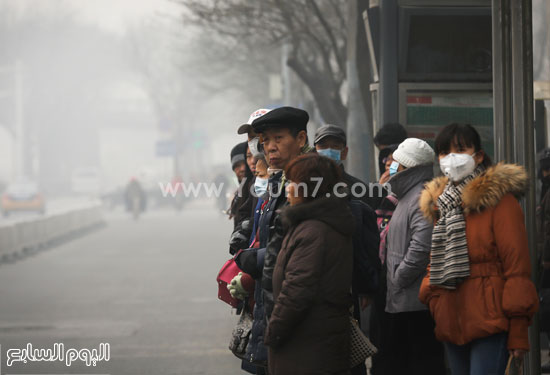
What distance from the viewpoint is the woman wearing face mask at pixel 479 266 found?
14.5 feet

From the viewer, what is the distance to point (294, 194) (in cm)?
439

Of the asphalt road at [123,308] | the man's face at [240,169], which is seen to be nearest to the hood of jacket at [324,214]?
the man's face at [240,169]

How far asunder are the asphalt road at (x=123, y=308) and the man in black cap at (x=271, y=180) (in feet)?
10.9

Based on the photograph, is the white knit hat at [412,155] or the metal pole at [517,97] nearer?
the metal pole at [517,97]

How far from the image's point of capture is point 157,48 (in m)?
74.1

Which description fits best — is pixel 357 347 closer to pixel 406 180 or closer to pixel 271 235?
pixel 271 235

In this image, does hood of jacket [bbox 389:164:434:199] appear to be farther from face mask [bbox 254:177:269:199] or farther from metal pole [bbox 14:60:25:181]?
metal pole [bbox 14:60:25:181]

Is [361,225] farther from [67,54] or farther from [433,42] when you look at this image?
[67,54]

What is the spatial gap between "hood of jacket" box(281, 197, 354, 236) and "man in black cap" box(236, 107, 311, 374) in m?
0.40

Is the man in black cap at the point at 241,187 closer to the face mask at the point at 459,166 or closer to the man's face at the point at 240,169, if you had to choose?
the man's face at the point at 240,169

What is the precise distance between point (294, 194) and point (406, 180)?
153 centimetres

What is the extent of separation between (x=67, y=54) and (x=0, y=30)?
20.2ft

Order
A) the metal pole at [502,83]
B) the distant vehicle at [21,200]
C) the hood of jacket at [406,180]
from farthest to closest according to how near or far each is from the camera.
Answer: the distant vehicle at [21,200], the hood of jacket at [406,180], the metal pole at [502,83]

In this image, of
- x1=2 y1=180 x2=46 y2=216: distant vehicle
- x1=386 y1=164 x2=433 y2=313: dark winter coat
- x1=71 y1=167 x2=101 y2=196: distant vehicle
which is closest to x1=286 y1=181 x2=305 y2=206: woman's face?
x1=386 y1=164 x2=433 y2=313: dark winter coat
